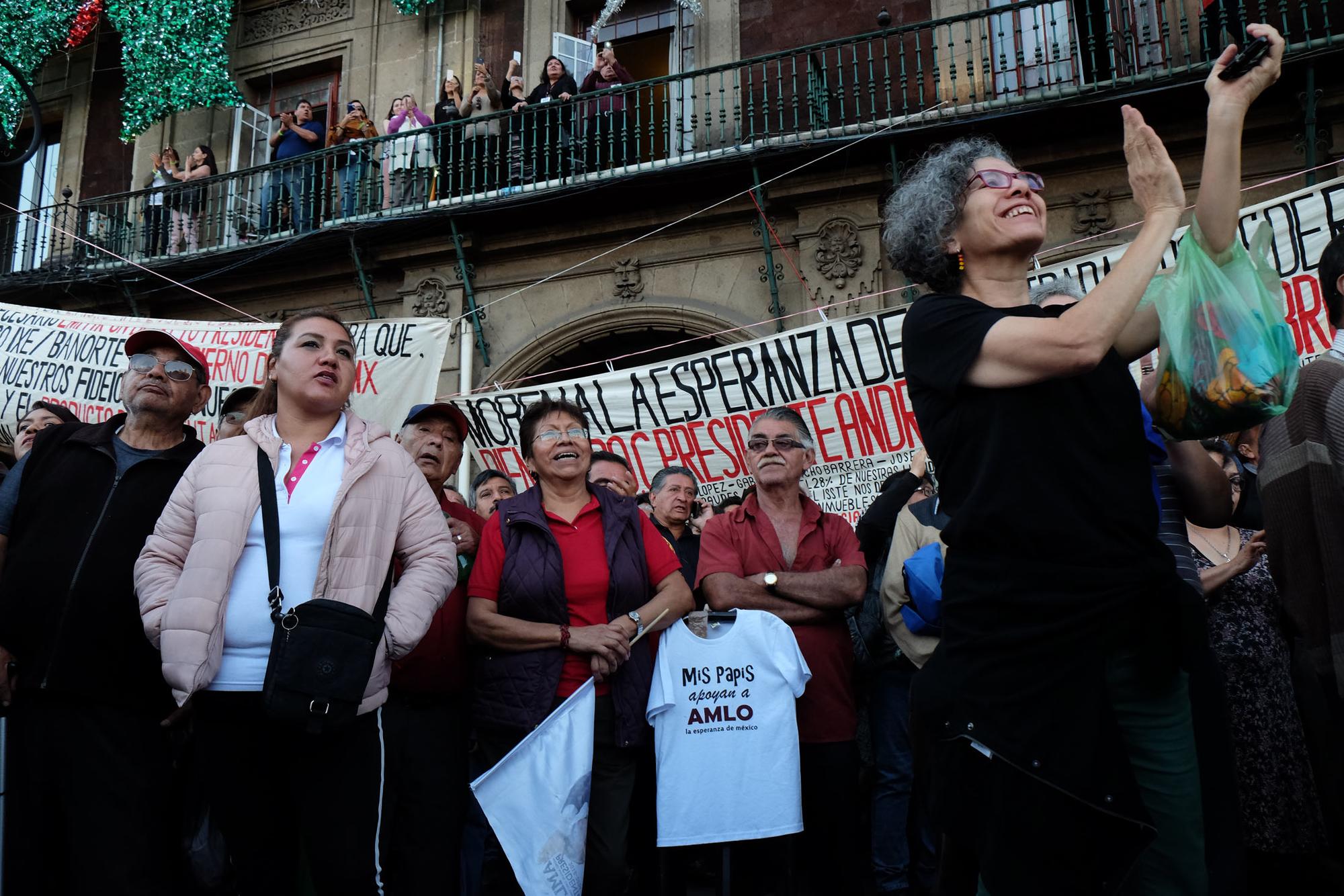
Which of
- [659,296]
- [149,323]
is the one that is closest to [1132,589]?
[149,323]

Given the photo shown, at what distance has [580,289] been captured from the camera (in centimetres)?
1141

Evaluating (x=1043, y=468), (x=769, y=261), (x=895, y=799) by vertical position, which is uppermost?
(x=769, y=261)

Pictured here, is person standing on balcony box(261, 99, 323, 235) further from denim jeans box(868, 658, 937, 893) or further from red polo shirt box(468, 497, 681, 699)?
denim jeans box(868, 658, 937, 893)

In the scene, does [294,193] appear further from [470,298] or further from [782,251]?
[782,251]

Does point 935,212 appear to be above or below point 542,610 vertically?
above

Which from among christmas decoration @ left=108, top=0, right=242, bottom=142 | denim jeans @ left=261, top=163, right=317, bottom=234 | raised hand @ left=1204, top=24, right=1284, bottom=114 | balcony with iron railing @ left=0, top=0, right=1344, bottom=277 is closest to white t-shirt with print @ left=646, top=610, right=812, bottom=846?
raised hand @ left=1204, top=24, right=1284, bottom=114

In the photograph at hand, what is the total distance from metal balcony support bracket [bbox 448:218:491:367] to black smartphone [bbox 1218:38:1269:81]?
9.99 meters

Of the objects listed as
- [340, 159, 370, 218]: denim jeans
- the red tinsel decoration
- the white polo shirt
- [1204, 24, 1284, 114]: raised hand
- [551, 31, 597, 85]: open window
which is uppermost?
the red tinsel decoration

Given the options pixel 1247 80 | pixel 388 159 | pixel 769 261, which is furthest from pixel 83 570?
pixel 388 159

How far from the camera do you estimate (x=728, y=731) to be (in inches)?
149

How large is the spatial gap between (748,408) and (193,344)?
440 centimetres

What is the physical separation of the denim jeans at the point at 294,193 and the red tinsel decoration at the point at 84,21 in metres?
3.80

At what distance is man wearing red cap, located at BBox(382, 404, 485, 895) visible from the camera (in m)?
3.62

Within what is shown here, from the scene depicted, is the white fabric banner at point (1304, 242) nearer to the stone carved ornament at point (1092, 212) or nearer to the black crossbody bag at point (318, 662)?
the stone carved ornament at point (1092, 212)
